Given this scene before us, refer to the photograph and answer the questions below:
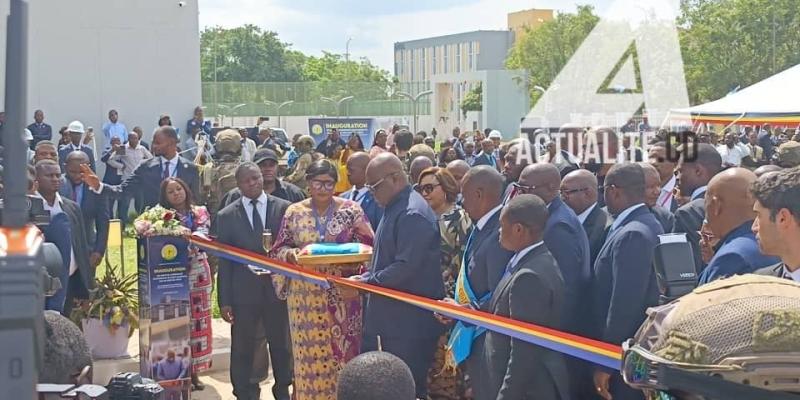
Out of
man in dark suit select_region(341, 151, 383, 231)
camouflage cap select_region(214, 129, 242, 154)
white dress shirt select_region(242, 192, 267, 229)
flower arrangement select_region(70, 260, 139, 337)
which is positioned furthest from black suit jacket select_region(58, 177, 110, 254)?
man in dark suit select_region(341, 151, 383, 231)

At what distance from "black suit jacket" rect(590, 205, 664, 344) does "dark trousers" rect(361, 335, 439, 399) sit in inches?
54.6

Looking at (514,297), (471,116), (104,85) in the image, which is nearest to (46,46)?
(104,85)

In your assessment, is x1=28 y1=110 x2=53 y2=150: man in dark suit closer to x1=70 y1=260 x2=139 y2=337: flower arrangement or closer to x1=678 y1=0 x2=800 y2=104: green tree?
x1=70 y1=260 x2=139 y2=337: flower arrangement

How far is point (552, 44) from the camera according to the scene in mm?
59375

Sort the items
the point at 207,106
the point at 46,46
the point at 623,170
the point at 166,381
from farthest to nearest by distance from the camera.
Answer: the point at 207,106, the point at 46,46, the point at 166,381, the point at 623,170

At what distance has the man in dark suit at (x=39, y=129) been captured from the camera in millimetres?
20141

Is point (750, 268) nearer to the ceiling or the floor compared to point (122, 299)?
nearer to the ceiling

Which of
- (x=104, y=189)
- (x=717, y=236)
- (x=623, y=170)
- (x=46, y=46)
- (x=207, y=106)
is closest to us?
(x=717, y=236)

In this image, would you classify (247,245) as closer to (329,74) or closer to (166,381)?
(166,381)

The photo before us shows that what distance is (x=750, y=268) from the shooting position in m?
4.33

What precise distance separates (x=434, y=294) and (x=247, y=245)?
78.3 inches

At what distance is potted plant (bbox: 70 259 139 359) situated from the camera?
855 centimetres

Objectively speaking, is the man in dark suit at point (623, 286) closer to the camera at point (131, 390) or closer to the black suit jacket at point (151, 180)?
the camera at point (131, 390)

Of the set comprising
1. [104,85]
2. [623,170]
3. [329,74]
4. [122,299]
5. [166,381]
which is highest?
[329,74]
